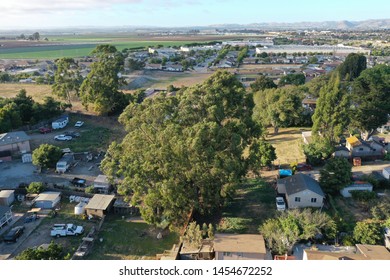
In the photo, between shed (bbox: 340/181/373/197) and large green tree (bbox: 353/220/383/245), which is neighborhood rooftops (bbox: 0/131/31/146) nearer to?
shed (bbox: 340/181/373/197)

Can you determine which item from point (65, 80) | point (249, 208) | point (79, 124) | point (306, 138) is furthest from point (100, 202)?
point (65, 80)

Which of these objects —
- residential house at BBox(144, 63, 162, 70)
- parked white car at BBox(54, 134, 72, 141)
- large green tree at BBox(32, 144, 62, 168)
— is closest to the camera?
large green tree at BBox(32, 144, 62, 168)

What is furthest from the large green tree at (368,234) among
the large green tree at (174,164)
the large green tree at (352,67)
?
the large green tree at (352,67)

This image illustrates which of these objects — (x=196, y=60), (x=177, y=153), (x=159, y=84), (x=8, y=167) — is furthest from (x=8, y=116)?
(x=196, y=60)

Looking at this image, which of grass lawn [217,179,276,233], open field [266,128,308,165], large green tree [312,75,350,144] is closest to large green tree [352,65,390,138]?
large green tree [312,75,350,144]

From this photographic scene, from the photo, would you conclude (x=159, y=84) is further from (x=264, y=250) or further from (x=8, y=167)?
(x=264, y=250)

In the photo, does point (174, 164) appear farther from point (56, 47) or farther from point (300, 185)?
point (56, 47)
